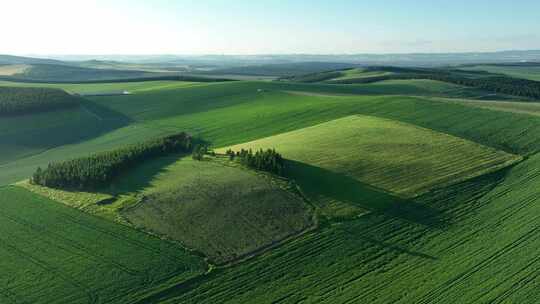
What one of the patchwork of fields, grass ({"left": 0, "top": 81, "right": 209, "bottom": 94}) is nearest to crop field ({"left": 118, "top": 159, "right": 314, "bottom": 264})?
the patchwork of fields

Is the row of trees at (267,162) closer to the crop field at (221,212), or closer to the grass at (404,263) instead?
the crop field at (221,212)

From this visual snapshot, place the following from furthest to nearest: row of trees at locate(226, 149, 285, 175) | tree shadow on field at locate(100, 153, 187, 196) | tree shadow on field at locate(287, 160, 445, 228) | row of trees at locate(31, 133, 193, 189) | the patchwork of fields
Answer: row of trees at locate(226, 149, 285, 175), row of trees at locate(31, 133, 193, 189), tree shadow on field at locate(100, 153, 187, 196), tree shadow on field at locate(287, 160, 445, 228), the patchwork of fields

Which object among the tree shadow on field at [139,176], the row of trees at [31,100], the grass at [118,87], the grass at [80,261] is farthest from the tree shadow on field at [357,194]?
the grass at [118,87]

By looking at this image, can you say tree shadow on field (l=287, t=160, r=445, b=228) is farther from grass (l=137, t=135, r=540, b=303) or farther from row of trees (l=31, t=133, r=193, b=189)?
row of trees (l=31, t=133, r=193, b=189)

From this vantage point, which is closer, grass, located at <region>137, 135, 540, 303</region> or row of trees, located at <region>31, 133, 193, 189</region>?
grass, located at <region>137, 135, 540, 303</region>

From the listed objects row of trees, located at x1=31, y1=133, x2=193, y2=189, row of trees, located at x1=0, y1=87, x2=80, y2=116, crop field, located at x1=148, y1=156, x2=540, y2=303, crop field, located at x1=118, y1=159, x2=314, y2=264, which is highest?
row of trees, located at x1=0, y1=87, x2=80, y2=116

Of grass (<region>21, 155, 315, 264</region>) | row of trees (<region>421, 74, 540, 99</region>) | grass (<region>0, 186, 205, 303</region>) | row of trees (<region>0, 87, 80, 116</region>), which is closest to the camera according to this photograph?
grass (<region>0, 186, 205, 303</region>)
